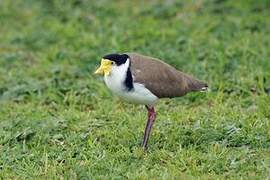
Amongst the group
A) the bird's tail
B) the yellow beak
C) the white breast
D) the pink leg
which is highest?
the yellow beak

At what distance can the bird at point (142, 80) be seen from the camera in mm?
6039

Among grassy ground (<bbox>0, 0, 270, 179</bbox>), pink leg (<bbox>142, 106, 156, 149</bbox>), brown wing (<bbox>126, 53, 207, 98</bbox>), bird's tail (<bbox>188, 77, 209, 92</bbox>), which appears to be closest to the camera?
grassy ground (<bbox>0, 0, 270, 179</bbox>)

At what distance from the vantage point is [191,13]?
1027 centimetres

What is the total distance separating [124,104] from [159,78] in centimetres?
132

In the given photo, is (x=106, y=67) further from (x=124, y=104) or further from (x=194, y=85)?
(x=124, y=104)

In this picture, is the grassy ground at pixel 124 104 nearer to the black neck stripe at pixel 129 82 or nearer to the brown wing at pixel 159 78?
the brown wing at pixel 159 78

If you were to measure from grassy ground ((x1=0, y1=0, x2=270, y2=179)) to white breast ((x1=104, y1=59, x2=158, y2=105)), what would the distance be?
427mm

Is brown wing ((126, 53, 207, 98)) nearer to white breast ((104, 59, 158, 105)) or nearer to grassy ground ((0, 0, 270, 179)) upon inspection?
white breast ((104, 59, 158, 105))

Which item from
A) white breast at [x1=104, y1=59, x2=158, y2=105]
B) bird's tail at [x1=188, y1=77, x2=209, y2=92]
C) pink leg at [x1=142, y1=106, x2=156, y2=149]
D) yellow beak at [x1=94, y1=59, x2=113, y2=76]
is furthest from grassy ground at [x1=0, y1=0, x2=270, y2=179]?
yellow beak at [x1=94, y1=59, x2=113, y2=76]

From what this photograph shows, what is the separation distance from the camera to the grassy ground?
5.96m

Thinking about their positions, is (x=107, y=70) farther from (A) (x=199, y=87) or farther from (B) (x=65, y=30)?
(B) (x=65, y=30)

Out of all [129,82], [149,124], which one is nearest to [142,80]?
[129,82]

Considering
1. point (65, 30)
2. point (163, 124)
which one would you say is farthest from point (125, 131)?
point (65, 30)

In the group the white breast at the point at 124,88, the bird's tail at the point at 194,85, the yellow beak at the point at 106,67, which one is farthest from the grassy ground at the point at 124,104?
the yellow beak at the point at 106,67
